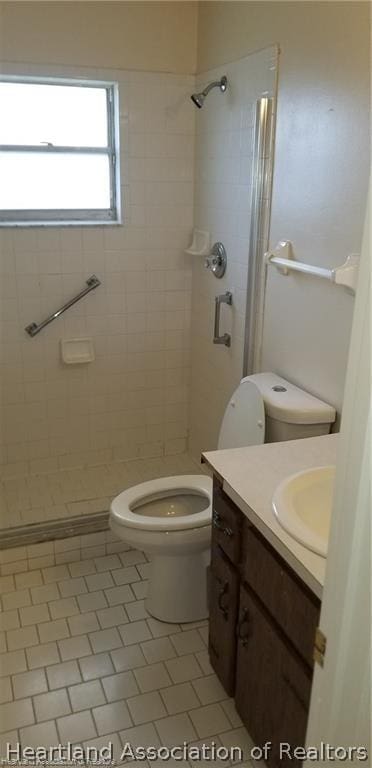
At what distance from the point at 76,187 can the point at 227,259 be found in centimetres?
83

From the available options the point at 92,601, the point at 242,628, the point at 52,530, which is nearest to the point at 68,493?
the point at 52,530

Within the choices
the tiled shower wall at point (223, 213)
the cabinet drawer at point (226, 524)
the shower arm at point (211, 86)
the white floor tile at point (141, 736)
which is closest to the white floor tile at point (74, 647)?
the white floor tile at point (141, 736)

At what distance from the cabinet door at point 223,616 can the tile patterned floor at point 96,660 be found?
0.44ft

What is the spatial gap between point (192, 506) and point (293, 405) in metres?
0.64

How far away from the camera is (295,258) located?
205cm

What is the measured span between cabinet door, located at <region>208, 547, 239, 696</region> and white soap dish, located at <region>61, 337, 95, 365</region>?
146 centimetres

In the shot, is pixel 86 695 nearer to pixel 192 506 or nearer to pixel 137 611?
pixel 137 611

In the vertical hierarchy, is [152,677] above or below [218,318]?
below

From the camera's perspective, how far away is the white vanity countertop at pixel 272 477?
122 centimetres

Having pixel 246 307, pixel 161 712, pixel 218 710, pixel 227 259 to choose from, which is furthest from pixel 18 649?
pixel 227 259

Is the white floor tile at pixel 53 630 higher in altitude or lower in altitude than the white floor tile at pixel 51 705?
lower

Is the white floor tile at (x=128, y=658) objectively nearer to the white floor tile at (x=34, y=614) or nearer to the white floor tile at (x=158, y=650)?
the white floor tile at (x=158, y=650)

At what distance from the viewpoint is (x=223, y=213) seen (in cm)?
262

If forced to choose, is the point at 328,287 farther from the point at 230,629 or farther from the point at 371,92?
the point at 230,629
